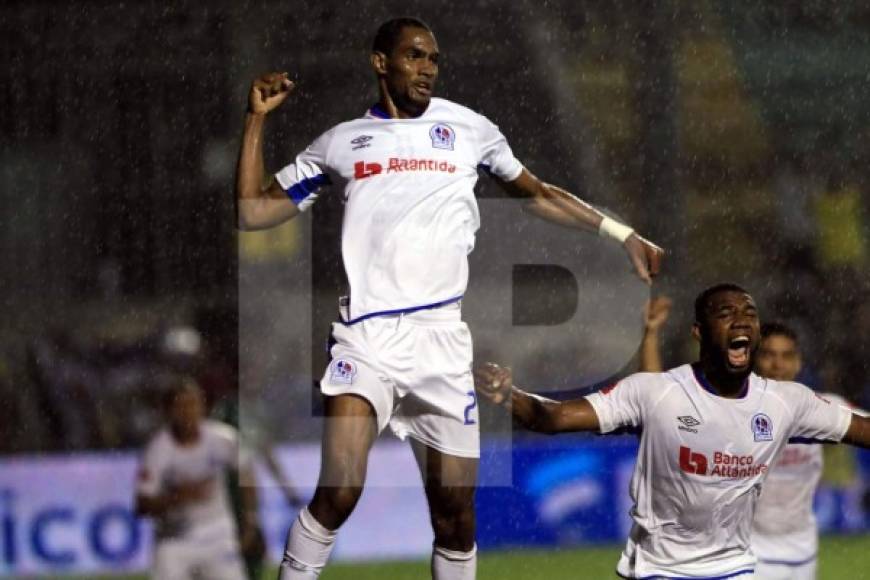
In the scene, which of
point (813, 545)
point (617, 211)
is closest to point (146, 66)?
point (617, 211)

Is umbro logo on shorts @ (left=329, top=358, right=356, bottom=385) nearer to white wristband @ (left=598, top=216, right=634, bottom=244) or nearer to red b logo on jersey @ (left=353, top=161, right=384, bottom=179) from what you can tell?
red b logo on jersey @ (left=353, top=161, right=384, bottom=179)

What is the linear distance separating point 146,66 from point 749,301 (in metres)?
8.21

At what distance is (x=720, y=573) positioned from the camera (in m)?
6.81

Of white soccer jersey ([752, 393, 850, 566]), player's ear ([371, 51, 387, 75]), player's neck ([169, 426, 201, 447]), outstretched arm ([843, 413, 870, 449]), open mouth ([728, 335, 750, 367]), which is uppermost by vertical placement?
player's ear ([371, 51, 387, 75])

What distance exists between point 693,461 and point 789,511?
6.46 ft

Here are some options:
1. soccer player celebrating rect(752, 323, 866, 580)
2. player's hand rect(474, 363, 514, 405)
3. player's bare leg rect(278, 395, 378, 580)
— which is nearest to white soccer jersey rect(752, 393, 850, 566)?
soccer player celebrating rect(752, 323, 866, 580)

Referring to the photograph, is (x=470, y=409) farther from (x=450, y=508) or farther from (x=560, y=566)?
(x=560, y=566)

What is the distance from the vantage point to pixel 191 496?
9117mm

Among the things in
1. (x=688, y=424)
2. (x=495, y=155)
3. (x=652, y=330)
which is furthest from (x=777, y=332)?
(x=495, y=155)

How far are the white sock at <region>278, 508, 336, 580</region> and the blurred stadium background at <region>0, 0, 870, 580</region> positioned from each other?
16.7ft

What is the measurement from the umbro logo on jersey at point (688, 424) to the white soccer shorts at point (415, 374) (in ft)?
2.40

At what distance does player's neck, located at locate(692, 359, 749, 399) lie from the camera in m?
6.80

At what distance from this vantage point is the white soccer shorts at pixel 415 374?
6.59 metres

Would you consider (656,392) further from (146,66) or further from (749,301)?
(146,66)
